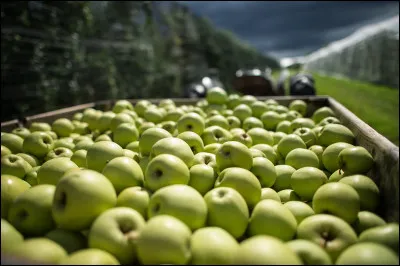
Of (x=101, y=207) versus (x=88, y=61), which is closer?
(x=101, y=207)

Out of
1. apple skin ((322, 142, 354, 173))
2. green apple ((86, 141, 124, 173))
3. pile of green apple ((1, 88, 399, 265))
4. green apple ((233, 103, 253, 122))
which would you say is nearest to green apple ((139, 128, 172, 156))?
pile of green apple ((1, 88, 399, 265))

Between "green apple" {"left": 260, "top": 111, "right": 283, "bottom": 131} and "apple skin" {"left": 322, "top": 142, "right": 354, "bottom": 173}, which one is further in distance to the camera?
"green apple" {"left": 260, "top": 111, "right": 283, "bottom": 131}

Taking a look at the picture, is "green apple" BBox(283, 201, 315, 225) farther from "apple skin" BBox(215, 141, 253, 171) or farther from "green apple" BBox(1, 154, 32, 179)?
"green apple" BBox(1, 154, 32, 179)

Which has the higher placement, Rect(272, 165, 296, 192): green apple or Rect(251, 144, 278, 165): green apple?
Rect(251, 144, 278, 165): green apple

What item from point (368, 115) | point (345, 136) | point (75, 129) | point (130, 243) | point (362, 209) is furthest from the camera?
point (368, 115)

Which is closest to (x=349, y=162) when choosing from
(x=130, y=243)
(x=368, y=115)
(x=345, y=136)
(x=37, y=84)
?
(x=345, y=136)

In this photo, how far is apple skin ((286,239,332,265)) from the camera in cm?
154

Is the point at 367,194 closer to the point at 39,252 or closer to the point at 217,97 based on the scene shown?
the point at 39,252

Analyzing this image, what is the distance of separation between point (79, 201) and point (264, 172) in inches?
52.0

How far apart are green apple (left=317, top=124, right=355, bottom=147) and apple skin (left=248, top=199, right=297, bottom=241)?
4.50 feet

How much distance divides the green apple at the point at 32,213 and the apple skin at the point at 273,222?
3.49ft

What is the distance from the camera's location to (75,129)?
14.1ft

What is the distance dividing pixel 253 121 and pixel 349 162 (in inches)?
69.9

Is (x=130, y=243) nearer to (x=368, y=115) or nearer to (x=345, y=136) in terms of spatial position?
(x=345, y=136)
